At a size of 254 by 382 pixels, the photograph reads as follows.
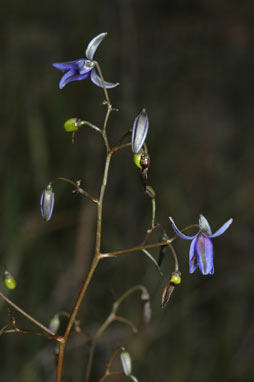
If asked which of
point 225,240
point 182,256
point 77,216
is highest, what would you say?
point 77,216

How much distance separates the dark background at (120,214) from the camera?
2822mm

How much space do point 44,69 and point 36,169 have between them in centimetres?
264

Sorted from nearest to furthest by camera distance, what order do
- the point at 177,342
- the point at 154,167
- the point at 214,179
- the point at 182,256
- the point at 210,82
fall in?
the point at 177,342 → the point at 182,256 → the point at 154,167 → the point at 214,179 → the point at 210,82

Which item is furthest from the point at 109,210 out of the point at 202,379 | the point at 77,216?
the point at 202,379

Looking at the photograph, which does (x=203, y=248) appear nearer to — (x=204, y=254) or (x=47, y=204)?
(x=204, y=254)

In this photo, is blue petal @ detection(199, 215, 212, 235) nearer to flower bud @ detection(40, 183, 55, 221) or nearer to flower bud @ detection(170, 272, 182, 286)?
flower bud @ detection(170, 272, 182, 286)

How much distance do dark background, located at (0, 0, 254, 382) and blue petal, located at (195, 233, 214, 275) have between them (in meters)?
0.38

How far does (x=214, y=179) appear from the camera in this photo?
4871 millimetres

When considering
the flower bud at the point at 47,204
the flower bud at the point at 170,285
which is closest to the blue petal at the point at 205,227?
the flower bud at the point at 170,285

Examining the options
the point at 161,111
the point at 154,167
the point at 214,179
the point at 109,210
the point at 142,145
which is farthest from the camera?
the point at 161,111

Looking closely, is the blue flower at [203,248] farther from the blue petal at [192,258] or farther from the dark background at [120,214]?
the dark background at [120,214]

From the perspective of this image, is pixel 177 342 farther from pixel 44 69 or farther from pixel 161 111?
Result: pixel 44 69

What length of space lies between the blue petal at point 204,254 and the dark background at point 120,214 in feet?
1.26

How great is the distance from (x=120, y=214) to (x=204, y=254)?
8.79 ft
